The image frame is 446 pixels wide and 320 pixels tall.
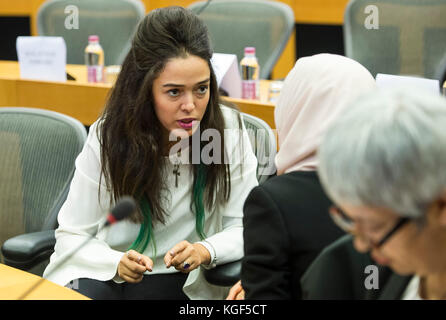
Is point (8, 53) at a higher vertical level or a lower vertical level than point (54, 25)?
lower

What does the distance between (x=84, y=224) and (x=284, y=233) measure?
29.3 inches

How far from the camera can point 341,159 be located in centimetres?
78

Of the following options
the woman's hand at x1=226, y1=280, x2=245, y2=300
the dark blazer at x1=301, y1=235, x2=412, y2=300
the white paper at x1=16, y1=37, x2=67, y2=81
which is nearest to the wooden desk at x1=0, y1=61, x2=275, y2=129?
the white paper at x1=16, y1=37, x2=67, y2=81

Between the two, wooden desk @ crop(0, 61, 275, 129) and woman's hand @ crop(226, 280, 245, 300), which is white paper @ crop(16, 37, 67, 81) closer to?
wooden desk @ crop(0, 61, 275, 129)

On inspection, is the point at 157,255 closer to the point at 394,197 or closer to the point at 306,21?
the point at 394,197

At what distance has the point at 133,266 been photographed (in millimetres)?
1614

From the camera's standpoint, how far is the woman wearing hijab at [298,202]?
1210 mm

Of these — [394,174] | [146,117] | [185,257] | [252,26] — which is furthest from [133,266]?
[252,26]

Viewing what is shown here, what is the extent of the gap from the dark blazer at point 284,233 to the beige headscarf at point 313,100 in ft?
0.27

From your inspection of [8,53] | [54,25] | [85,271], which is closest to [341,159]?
[85,271]

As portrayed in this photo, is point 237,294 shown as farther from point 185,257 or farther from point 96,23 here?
point 96,23

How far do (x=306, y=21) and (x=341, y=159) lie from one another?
4.08 metres
